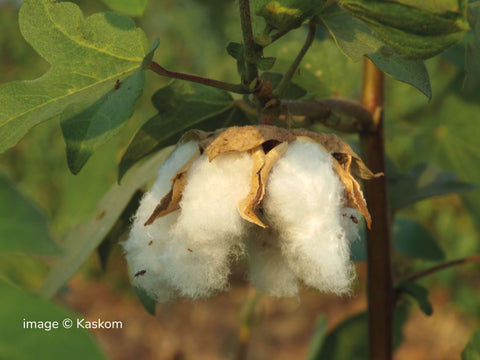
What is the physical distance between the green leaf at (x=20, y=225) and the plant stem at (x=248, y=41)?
32cm

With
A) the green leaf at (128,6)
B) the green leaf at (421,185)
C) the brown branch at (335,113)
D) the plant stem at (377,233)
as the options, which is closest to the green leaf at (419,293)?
the plant stem at (377,233)

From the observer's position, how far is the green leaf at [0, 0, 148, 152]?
2.12ft

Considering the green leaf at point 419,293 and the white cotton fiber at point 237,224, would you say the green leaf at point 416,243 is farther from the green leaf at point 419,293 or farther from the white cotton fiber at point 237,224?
the white cotton fiber at point 237,224

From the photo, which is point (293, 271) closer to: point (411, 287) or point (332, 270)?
point (332, 270)

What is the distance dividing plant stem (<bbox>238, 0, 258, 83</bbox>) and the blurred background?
0.28 m

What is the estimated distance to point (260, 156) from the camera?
607 millimetres

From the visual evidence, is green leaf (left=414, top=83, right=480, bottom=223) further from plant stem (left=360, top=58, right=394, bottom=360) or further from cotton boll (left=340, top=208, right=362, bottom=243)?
cotton boll (left=340, top=208, right=362, bottom=243)

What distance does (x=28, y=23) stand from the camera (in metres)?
0.66

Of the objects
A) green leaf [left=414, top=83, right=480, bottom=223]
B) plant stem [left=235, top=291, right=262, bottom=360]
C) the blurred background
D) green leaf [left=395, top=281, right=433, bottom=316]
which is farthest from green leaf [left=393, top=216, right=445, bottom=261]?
plant stem [left=235, top=291, right=262, bottom=360]

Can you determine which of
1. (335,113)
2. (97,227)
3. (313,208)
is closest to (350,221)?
(313,208)

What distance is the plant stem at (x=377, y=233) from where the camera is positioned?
0.91 metres

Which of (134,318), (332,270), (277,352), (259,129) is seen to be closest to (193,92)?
(259,129)

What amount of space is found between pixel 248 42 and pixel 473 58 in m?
0.27

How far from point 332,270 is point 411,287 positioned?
1.32 ft
